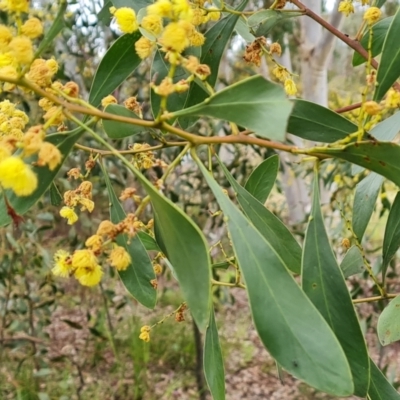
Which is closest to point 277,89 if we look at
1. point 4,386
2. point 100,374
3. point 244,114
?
point 244,114

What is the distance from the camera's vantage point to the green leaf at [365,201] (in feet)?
2.29

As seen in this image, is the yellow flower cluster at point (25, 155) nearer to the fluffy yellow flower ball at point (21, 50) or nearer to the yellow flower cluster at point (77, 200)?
the fluffy yellow flower ball at point (21, 50)

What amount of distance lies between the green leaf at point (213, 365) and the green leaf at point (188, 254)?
0.61 feet

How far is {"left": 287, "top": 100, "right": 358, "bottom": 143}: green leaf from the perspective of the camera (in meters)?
0.55

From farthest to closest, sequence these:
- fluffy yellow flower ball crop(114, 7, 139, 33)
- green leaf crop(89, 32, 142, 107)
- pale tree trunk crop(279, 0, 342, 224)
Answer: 1. pale tree trunk crop(279, 0, 342, 224)
2. green leaf crop(89, 32, 142, 107)
3. fluffy yellow flower ball crop(114, 7, 139, 33)

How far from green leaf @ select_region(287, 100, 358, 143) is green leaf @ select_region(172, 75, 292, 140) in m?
0.15

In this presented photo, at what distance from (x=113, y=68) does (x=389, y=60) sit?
0.30 metres

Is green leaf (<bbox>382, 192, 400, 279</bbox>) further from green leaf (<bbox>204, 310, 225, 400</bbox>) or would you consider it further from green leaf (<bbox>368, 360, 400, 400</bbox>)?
green leaf (<bbox>204, 310, 225, 400</bbox>)

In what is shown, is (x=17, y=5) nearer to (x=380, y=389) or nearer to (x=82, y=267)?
(x=82, y=267)

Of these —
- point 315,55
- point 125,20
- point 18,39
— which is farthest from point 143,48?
point 315,55

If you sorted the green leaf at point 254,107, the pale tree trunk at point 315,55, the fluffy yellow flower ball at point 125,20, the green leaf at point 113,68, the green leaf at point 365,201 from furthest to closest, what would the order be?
the pale tree trunk at point 315,55 < the green leaf at point 365,201 < the green leaf at point 113,68 < the fluffy yellow flower ball at point 125,20 < the green leaf at point 254,107

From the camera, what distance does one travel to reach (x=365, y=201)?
0.71m

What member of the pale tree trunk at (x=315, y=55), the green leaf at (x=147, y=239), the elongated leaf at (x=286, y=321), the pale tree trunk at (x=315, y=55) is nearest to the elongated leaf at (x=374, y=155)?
the elongated leaf at (x=286, y=321)

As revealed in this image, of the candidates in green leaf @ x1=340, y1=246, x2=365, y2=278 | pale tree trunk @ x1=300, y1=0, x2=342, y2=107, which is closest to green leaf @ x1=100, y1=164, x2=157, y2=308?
green leaf @ x1=340, y1=246, x2=365, y2=278
